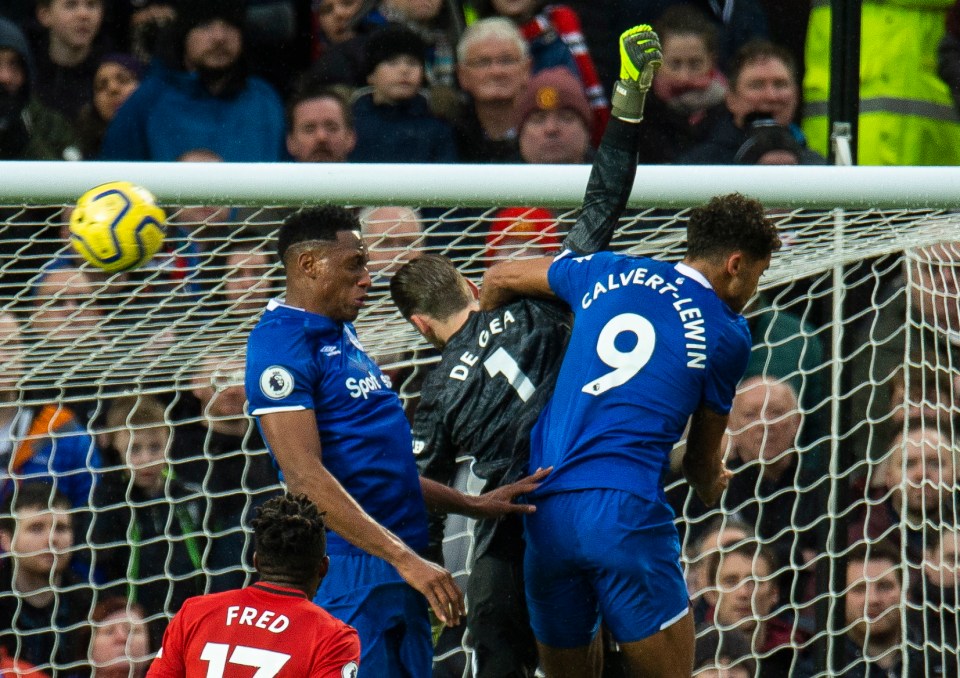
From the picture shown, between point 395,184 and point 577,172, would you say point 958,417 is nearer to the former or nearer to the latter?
point 577,172

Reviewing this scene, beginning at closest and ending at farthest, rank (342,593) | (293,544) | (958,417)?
(293,544), (342,593), (958,417)

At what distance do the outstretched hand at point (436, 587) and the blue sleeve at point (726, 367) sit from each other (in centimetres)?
88

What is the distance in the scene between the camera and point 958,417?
6.04 metres

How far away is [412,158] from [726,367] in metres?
2.95

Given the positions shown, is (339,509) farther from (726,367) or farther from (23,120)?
(23,120)

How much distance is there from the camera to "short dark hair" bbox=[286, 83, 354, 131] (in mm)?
6418

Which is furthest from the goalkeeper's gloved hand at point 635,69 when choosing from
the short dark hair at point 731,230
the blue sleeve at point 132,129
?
the blue sleeve at point 132,129

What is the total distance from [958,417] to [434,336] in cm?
275

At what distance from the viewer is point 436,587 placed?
355cm

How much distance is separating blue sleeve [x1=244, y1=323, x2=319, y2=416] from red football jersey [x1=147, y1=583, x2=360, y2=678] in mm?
548

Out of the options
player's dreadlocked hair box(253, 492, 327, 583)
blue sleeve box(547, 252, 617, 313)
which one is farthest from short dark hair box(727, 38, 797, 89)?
player's dreadlocked hair box(253, 492, 327, 583)

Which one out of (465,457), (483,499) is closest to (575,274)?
(483,499)

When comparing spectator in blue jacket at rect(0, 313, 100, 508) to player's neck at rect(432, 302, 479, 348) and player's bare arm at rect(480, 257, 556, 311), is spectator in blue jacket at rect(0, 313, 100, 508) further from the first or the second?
player's bare arm at rect(480, 257, 556, 311)

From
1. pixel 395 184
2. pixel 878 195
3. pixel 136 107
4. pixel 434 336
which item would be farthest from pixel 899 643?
pixel 136 107
